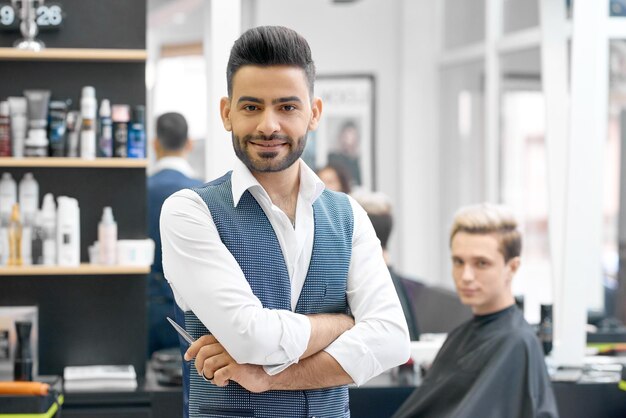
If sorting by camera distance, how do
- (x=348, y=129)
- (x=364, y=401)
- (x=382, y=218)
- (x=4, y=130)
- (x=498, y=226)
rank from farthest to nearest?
(x=348, y=129) → (x=382, y=218) → (x=4, y=130) → (x=364, y=401) → (x=498, y=226)

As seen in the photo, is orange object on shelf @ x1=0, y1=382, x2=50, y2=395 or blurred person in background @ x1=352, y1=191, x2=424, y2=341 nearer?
orange object on shelf @ x1=0, y1=382, x2=50, y2=395

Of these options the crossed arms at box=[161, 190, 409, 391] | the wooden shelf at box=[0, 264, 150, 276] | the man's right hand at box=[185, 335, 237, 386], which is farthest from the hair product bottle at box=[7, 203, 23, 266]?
the man's right hand at box=[185, 335, 237, 386]

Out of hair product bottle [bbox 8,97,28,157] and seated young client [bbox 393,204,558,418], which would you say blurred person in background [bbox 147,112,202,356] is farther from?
seated young client [bbox 393,204,558,418]

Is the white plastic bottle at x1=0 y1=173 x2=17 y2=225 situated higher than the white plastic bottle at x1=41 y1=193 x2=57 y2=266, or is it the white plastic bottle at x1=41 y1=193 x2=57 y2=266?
the white plastic bottle at x1=0 y1=173 x2=17 y2=225

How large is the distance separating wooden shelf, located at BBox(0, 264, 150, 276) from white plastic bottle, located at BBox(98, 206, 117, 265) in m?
0.04

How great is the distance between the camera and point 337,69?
285 inches

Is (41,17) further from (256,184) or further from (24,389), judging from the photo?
(256,184)

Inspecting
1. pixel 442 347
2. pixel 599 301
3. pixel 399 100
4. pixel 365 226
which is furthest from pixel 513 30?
pixel 365 226

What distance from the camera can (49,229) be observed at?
12.1ft

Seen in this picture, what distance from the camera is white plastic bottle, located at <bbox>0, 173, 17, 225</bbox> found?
367cm

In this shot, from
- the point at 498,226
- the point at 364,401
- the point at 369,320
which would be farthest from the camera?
the point at 364,401

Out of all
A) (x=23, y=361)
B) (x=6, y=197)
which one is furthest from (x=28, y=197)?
(x=23, y=361)

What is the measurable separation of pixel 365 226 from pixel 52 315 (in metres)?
2.02

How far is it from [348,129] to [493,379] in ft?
13.9
